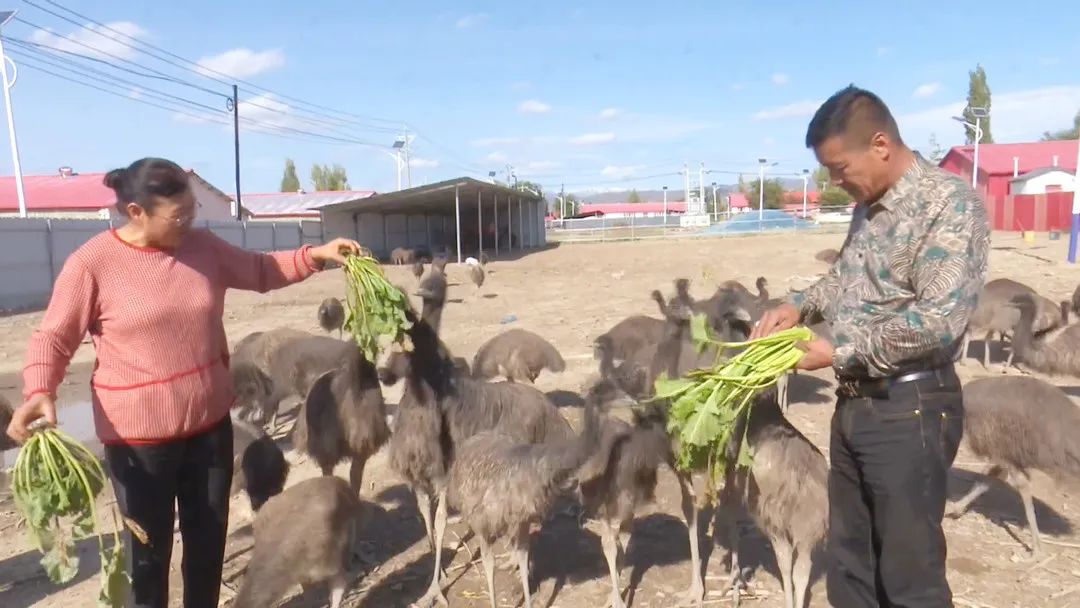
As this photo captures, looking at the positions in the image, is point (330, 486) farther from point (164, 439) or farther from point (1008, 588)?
point (1008, 588)

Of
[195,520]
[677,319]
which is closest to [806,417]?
[677,319]

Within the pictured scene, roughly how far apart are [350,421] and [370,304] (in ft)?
7.06

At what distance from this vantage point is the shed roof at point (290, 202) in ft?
192

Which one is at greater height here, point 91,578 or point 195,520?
point 195,520

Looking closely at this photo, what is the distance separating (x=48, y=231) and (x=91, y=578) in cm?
2188

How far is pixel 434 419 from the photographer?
6.25 meters

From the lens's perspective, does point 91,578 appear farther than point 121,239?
Yes

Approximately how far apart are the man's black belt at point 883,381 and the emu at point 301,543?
3.63m

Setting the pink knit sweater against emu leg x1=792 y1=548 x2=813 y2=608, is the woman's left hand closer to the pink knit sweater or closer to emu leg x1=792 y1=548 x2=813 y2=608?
the pink knit sweater

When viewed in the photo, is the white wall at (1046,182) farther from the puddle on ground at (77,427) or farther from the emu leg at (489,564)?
the emu leg at (489,564)

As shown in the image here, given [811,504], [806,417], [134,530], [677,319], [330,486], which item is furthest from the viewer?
[806,417]

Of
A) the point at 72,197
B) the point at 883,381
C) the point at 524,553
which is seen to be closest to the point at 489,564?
the point at 524,553

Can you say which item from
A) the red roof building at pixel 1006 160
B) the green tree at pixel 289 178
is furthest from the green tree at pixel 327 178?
the red roof building at pixel 1006 160

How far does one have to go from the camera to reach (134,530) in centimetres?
341
